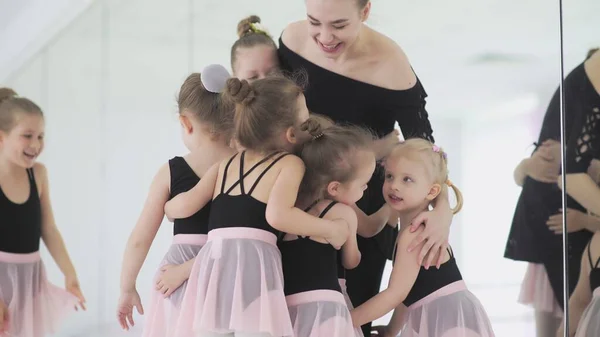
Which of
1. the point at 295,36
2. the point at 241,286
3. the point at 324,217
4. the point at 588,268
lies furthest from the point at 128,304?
the point at 588,268

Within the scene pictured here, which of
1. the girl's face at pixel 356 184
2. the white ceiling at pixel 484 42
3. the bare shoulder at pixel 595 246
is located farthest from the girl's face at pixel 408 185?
the bare shoulder at pixel 595 246

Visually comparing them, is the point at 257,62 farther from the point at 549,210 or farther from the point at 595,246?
the point at 595,246

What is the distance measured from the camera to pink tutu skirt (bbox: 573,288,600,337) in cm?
214

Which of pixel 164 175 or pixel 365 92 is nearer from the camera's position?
pixel 164 175

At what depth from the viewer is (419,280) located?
1.78 metres

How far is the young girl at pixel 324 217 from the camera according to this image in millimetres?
1597

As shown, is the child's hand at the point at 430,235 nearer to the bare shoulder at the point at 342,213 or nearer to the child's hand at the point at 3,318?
the bare shoulder at the point at 342,213

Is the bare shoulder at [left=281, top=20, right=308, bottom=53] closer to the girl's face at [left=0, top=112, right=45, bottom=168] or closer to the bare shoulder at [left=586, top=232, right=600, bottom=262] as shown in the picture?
the girl's face at [left=0, top=112, right=45, bottom=168]

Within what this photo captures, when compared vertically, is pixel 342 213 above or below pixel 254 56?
below

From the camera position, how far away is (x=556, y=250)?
7.23ft

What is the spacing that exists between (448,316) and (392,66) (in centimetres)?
65

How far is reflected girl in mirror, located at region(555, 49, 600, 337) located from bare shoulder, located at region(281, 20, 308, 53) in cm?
82

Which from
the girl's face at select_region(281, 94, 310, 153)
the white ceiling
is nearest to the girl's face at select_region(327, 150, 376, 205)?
the girl's face at select_region(281, 94, 310, 153)

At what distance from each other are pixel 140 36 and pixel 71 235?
718 millimetres
